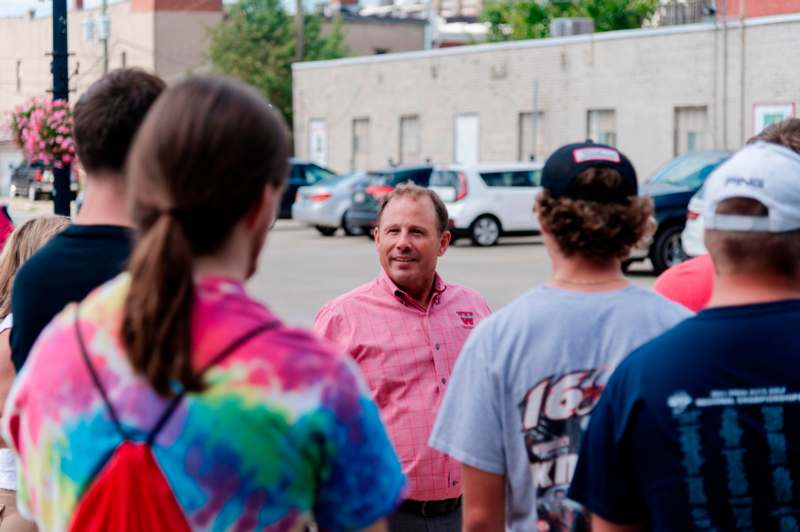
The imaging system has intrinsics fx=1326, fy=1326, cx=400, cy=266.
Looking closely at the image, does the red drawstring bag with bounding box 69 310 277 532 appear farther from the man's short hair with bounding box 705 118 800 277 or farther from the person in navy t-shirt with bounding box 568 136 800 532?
the man's short hair with bounding box 705 118 800 277

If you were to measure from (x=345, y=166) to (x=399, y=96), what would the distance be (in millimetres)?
3711

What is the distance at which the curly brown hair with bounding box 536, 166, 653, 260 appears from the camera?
318 cm

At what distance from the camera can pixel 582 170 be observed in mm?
3211

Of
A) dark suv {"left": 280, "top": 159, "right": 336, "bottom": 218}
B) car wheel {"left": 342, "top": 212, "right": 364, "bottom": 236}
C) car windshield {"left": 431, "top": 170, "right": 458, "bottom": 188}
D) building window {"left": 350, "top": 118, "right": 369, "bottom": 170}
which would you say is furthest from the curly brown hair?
building window {"left": 350, "top": 118, "right": 369, "bottom": 170}

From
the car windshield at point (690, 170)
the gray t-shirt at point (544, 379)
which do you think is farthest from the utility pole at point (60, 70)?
the car windshield at point (690, 170)

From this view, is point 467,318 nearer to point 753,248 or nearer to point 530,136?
point 753,248

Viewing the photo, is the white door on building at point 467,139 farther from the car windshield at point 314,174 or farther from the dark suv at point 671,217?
the dark suv at point 671,217

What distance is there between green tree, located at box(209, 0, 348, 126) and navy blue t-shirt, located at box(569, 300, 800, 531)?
51.9m

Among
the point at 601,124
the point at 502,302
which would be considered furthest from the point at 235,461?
the point at 601,124

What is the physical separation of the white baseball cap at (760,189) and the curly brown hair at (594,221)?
13.4 inches

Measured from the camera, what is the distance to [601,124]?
115ft

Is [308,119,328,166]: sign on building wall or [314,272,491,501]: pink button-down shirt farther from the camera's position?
[308,119,328,166]: sign on building wall

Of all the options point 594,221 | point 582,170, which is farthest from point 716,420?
point 582,170

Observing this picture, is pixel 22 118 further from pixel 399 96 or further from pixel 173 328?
pixel 399 96
